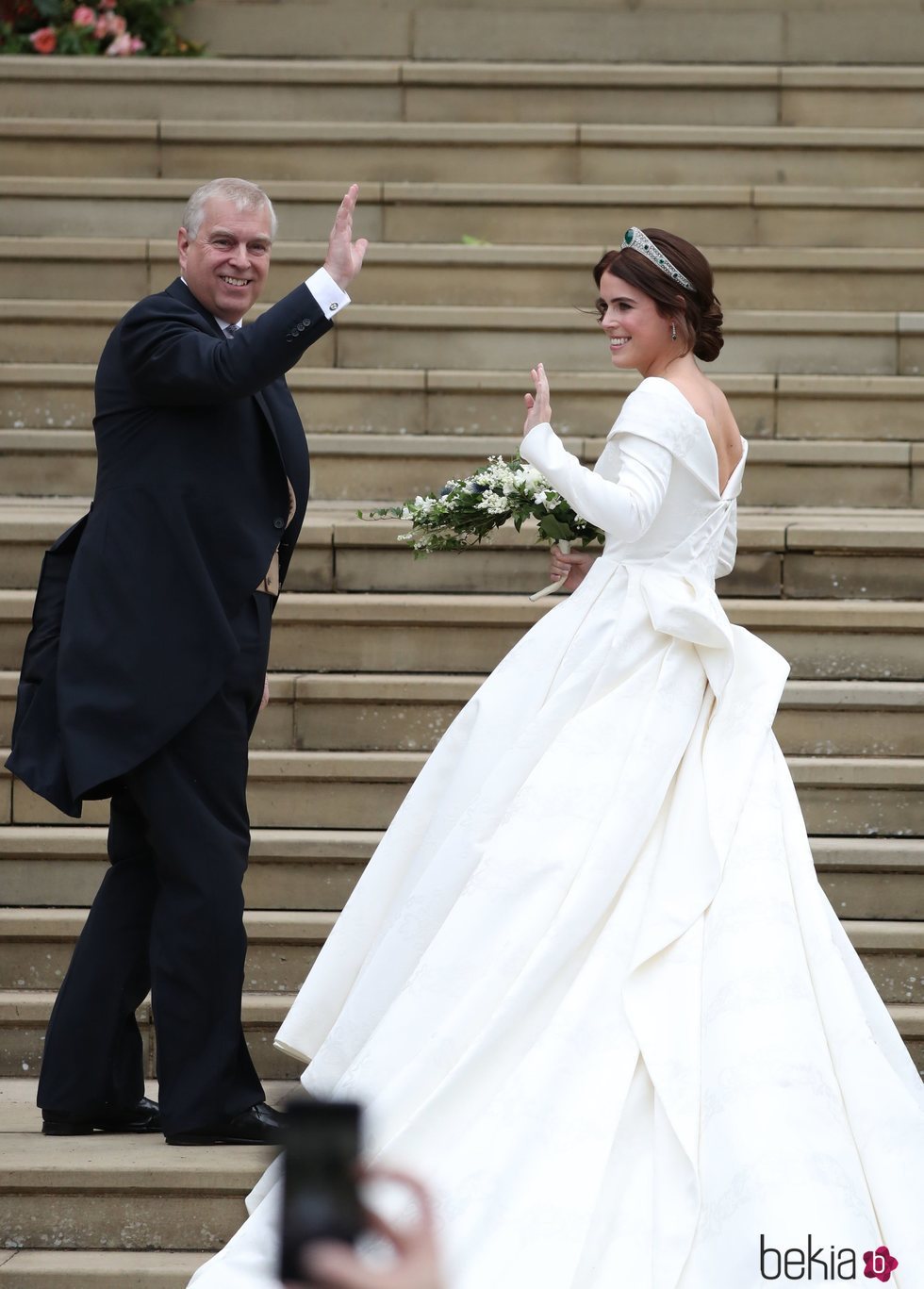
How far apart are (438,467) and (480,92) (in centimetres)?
269

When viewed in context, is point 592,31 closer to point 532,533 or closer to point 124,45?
point 124,45

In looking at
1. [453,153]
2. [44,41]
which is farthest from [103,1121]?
[44,41]

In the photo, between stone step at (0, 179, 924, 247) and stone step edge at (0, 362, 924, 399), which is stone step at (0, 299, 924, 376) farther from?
stone step at (0, 179, 924, 247)

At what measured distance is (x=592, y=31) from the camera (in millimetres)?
8375

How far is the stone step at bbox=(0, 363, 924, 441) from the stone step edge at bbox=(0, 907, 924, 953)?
2.62 metres

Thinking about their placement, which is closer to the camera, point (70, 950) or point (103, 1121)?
point (103, 1121)

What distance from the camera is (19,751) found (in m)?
3.64

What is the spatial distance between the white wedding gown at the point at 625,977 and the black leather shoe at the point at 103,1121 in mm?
429

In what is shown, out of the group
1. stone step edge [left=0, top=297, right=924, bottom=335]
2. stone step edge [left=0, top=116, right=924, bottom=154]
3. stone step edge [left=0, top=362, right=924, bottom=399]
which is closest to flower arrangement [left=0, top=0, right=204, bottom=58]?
stone step edge [left=0, top=116, right=924, bottom=154]

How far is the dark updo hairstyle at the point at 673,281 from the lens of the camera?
356 cm

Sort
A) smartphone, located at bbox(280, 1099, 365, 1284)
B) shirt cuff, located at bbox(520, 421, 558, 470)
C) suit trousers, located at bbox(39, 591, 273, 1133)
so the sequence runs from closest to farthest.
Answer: smartphone, located at bbox(280, 1099, 365, 1284)
shirt cuff, located at bbox(520, 421, 558, 470)
suit trousers, located at bbox(39, 591, 273, 1133)

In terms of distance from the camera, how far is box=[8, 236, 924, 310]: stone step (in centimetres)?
713

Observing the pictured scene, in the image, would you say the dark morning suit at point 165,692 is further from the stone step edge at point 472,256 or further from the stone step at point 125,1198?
the stone step edge at point 472,256

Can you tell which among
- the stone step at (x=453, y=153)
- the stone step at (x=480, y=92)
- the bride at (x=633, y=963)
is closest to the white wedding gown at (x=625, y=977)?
the bride at (x=633, y=963)
